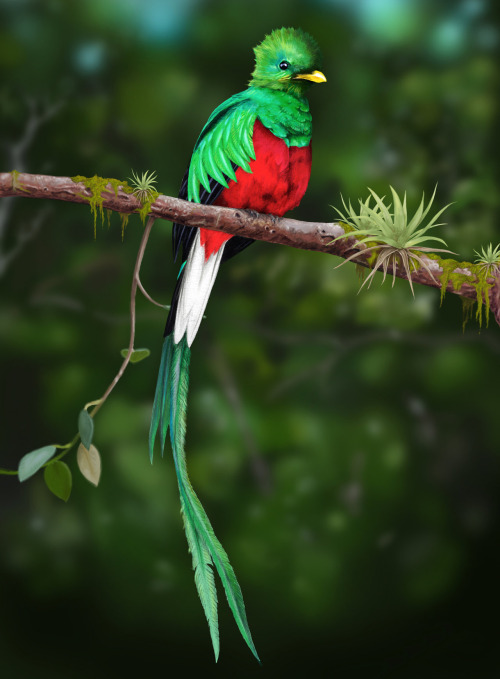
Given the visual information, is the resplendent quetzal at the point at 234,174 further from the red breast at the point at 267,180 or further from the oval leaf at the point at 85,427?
the oval leaf at the point at 85,427

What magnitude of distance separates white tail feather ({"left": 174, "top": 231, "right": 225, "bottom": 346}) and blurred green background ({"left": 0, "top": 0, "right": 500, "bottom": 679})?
0.48m

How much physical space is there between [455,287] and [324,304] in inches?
26.6

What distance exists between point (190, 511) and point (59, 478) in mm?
382

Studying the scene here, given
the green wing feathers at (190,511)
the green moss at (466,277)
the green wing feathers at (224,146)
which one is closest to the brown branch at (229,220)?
the green moss at (466,277)

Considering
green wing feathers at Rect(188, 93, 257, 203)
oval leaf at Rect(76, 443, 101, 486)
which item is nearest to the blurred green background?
oval leaf at Rect(76, 443, 101, 486)

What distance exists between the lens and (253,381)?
2389 mm

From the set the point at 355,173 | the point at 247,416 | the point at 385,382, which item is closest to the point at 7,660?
the point at 247,416

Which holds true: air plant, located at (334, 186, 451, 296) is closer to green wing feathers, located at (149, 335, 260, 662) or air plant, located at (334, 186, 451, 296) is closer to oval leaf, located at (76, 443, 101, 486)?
green wing feathers, located at (149, 335, 260, 662)

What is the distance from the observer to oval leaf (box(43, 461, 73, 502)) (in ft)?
6.12

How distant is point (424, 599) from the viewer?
2354mm

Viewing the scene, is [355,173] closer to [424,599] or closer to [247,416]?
[247,416]

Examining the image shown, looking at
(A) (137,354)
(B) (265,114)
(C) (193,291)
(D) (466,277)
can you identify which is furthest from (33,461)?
(D) (466,277)

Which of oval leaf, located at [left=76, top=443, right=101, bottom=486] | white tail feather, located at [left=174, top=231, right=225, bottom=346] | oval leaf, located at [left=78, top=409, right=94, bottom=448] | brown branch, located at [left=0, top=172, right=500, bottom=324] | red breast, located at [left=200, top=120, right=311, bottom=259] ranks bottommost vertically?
oval leaf, located at [left=76, top=443, right=101, bottom=486]

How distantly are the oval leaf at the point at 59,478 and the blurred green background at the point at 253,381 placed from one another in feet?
1.02
